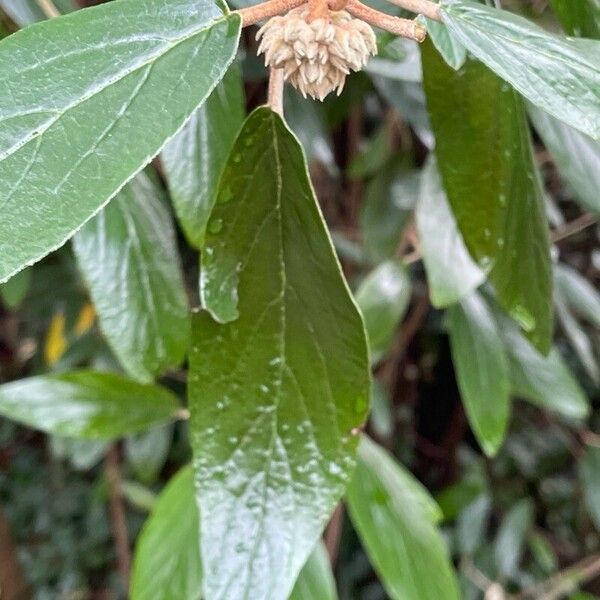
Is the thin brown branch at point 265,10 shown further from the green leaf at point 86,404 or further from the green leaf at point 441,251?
the green leaf at point 86,404

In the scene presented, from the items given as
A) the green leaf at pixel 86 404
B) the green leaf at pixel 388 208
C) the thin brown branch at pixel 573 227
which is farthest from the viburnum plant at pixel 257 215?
the thin brown branch at pixel 573 227

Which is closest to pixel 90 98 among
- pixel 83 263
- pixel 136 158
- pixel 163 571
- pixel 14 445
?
pixel 136 158

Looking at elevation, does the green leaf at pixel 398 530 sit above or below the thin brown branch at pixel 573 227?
below

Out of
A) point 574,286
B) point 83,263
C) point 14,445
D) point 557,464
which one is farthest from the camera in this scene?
point 14,445

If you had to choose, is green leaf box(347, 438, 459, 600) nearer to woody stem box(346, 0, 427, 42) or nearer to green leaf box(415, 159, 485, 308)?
green leaf box(415, 159, 485, 308)

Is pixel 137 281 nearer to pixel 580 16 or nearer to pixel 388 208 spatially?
pixel 580 16

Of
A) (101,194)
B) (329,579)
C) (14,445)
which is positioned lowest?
(329,579)

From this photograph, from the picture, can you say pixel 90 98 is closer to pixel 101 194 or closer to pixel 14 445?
pixel 101 194
